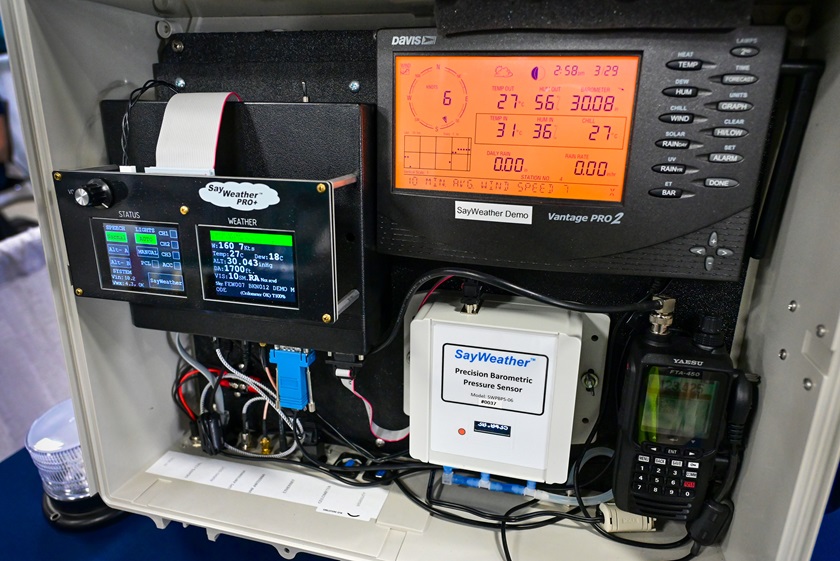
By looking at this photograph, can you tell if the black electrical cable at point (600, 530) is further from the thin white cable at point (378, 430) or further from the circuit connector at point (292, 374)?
the circuit connector at point (292, 374)

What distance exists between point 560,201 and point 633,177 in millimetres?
77

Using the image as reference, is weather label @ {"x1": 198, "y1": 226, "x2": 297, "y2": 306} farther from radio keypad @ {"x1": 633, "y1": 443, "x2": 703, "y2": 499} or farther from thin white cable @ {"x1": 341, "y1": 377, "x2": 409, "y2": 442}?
radio keypad @ {"x1": 633, "y1": 443, "x2": 703, "y2": 499}

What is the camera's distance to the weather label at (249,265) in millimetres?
610

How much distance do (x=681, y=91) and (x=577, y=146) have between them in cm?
11

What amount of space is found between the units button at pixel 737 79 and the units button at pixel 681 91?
3cm

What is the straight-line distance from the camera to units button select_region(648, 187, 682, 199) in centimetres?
55

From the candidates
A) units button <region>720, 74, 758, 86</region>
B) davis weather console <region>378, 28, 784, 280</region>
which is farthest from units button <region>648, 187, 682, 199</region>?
units button <region>720, 74, 758, 86</region>

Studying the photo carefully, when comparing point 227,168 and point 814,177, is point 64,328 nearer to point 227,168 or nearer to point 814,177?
point 227,168

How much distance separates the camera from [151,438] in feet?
2.83

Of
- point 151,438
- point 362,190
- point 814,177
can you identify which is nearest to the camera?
point 814,177

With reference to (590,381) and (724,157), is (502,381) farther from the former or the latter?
(724,157)

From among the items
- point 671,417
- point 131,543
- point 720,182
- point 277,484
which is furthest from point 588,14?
point 131,543

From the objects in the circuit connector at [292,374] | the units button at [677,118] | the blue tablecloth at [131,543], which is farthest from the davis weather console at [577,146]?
the blue tablecloth at [131,543]

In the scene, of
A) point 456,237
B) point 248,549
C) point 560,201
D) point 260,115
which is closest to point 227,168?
point 260,115
